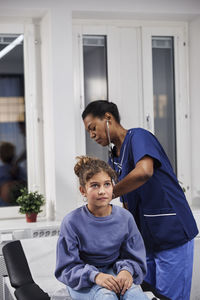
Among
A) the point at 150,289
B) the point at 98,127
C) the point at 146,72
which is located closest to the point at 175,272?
the point at 150,289

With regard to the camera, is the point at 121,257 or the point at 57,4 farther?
the point at 57,4

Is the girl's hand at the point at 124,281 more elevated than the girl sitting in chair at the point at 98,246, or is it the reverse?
the girl sitting in chair at the point at 98,246

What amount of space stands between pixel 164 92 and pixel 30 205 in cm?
137

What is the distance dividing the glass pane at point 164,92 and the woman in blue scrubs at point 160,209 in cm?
164

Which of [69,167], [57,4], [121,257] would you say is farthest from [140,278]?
[57,4]

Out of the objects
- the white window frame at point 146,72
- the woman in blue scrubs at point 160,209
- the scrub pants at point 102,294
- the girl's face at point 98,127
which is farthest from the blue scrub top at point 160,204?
the white window frame at point 146,72

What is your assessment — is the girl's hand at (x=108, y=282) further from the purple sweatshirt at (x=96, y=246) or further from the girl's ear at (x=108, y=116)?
the girl's ear at (x=108, y=116)

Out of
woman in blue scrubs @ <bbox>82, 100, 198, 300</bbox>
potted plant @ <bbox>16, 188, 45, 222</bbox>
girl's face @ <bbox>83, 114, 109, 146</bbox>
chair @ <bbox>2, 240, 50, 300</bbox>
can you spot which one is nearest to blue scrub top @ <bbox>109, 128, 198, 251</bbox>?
woman in blue scrubs @ <bbox>82, 100, 198, 300</bbox>

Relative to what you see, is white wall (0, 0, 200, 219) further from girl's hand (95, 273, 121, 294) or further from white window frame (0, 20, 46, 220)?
girl's hand (95, 273, 121, 294)

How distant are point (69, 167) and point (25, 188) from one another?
410 mm

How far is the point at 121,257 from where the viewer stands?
5.86ft

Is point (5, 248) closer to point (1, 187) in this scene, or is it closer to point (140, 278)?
point (140, 278)

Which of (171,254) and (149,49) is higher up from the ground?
(149,49)

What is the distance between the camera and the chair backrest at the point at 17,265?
6.88ft
